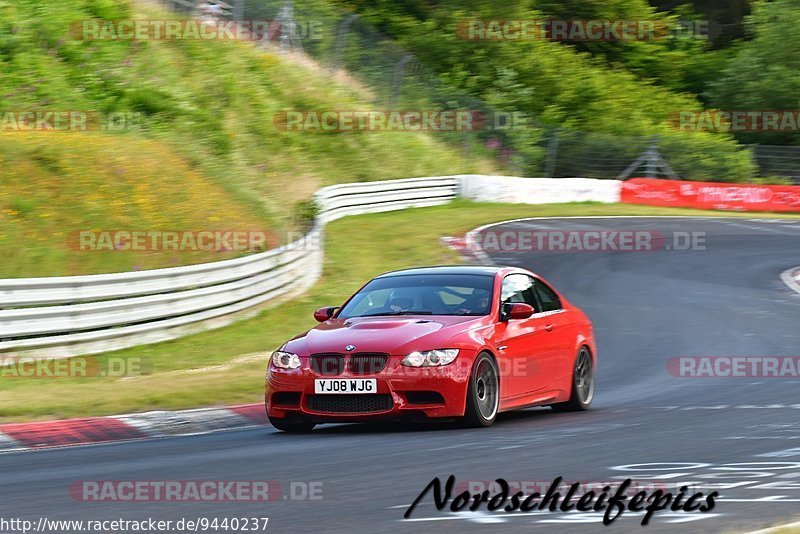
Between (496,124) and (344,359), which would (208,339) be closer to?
(344,359)

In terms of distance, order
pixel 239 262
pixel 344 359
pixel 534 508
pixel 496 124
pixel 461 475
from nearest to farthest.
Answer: pixel 534 508
pixel 461 475
pixel 344 359
pixel 239 262
pixel 496 124

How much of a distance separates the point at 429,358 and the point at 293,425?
127cm

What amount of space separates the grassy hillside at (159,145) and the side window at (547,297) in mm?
8756

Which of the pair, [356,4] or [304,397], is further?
[356,4]

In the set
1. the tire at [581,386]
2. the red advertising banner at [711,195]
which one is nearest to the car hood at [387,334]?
the tire at [581,386]

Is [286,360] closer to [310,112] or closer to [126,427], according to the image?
[126,427]

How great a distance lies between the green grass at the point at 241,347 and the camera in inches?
470

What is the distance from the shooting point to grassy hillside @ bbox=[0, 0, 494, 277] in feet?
67.4

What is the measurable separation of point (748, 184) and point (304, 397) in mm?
35872

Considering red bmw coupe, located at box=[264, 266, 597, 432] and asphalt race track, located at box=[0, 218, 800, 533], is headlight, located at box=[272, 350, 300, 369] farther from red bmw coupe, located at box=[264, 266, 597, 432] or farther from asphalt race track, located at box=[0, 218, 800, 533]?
asphalt race track, located at box=[0, 218, 800, 533]

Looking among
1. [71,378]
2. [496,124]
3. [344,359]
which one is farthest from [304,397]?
[496,124]

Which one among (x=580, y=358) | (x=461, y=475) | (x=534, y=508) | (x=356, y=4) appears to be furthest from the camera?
(x=356, y=4)

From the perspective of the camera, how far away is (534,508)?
643cm

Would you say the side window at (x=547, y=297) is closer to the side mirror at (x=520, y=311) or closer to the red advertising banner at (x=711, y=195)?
the side mirror at (x=520, y=311)
